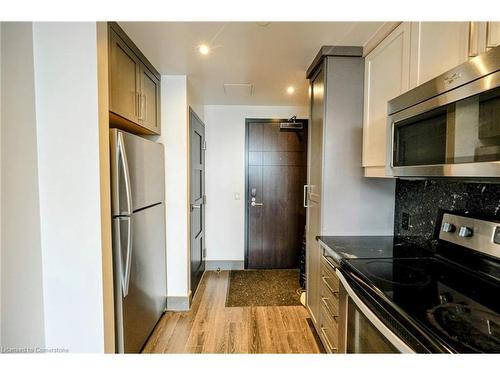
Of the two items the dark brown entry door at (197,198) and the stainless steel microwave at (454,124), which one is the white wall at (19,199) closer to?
the dark brown entry door at (197,198)

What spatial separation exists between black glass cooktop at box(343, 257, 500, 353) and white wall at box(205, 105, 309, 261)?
91.4 inches

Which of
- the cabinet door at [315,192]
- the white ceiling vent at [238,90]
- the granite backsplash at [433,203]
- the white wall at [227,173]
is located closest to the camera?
the granite backsplash at [433,203]

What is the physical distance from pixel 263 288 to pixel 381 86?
2.42 metres

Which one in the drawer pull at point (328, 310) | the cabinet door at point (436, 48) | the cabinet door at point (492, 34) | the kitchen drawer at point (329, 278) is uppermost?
the cabinet door at point (436, 48)

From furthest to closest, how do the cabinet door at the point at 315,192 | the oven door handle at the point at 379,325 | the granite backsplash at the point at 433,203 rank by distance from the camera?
1. the cabinet door at the point at 315,192
2. the granite backsplash at the point at 433,203
3. the oven door handle at the point at 379,325

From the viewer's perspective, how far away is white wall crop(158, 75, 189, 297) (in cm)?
233

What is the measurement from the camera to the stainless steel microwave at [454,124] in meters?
0.74

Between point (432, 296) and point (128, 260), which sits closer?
point (432, 296)

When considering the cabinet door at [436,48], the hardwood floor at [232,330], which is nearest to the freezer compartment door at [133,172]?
the hardwood floor at [232,330]

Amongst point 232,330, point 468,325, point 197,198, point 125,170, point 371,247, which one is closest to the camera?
point 468,325

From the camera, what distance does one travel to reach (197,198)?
292 centimetres

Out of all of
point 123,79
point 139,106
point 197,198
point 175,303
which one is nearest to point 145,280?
point 175,303

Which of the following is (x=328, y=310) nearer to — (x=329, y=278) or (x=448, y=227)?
(x=329, y=278)
